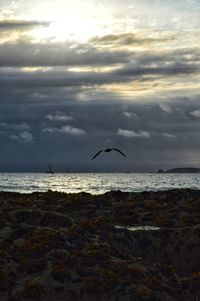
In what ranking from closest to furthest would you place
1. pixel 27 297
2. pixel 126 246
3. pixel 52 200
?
pixel 27 297 < pixel 126 246 < pixel 52 200

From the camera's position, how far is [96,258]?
1688cm

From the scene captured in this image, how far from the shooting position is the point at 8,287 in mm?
15141

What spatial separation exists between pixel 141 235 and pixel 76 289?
604 cm

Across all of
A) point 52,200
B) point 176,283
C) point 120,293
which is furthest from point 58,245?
point 52,200

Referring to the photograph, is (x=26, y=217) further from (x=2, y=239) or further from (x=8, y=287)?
(x=8, y=287)

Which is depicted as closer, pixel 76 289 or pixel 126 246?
pixel 76 289

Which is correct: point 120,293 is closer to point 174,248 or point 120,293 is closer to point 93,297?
point 93,297

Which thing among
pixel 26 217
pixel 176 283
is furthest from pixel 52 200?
pixel 176 283

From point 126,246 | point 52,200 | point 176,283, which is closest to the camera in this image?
point 176,283

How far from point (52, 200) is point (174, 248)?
442 inches

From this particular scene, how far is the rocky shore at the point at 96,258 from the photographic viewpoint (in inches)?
603

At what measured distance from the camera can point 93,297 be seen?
49.8ft

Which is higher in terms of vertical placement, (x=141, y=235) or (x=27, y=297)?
(x=141, y=235)

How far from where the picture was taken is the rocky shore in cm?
1531
